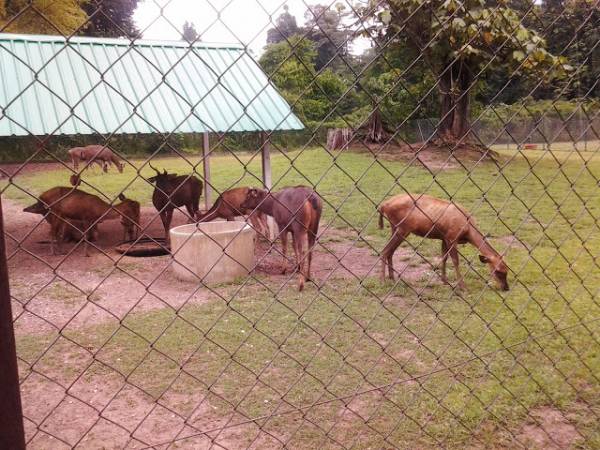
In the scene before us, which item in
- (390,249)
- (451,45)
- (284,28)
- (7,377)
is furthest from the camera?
(390,249)

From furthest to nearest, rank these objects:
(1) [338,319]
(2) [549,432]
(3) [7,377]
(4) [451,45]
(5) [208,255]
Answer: (5) [208,255] < (1) [338,319] < (2) [549,432] < (4) [451,45] < (3) [7,377]

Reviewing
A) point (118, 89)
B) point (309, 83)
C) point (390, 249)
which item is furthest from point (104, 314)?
point (309, 83)

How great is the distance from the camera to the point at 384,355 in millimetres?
4418

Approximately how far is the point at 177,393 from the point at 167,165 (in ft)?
50.1

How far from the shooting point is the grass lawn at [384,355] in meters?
3.13

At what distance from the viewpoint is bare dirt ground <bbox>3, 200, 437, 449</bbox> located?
327 centimetres

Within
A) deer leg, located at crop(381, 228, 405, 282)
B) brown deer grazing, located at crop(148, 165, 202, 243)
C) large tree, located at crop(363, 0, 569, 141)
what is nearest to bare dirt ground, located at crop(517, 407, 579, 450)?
large tree, located at crop(363, 0, 569, 141)

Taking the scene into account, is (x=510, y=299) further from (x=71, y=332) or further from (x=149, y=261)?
(x=149, y=261)

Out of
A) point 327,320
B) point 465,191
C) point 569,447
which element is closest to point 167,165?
point 465,191

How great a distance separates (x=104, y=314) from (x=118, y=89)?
3.58 meters

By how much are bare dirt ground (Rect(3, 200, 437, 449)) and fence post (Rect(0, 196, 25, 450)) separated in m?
0.22

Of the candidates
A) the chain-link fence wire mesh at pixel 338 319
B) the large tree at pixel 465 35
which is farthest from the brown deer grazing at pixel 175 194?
the large tree at pixel 465 35

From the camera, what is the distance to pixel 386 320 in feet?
17.3

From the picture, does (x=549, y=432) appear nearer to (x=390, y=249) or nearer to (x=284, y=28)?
(x=284, y=28)
